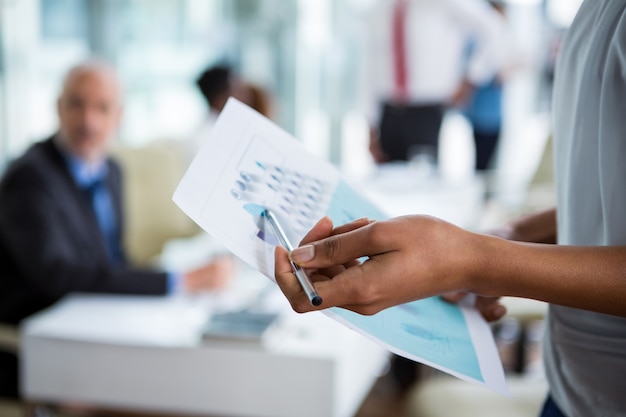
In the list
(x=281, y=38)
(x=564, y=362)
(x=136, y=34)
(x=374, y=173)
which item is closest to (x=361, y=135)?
(x=281, y=38)

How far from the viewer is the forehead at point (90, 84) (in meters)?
2.61

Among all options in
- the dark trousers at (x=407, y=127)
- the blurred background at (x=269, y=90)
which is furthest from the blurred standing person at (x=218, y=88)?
the dark trousers at (x=407, y=127)

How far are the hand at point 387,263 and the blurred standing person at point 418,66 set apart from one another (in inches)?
157

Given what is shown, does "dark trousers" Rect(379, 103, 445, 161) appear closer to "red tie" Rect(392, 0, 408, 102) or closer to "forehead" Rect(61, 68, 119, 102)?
"red tie" Rect(392, 0, 408, 102)

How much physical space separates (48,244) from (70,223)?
16 centimetres

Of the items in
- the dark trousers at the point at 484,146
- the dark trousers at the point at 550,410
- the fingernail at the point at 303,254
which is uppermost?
the fingernail at the point at 303,254

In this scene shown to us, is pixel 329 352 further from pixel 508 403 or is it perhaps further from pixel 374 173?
pixel 374 173

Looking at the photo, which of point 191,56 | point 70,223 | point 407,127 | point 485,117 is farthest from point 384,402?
point 191,56

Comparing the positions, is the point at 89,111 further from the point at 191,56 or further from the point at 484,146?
the point at 191,56

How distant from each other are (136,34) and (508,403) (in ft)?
15.6

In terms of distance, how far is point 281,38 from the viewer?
678cm

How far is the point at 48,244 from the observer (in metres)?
2.22

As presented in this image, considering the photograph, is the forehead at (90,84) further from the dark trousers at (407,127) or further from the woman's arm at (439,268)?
the dark trousers at (407,127)

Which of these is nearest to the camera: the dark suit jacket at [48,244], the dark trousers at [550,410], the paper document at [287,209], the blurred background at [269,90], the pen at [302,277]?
the pen at [302,277]
